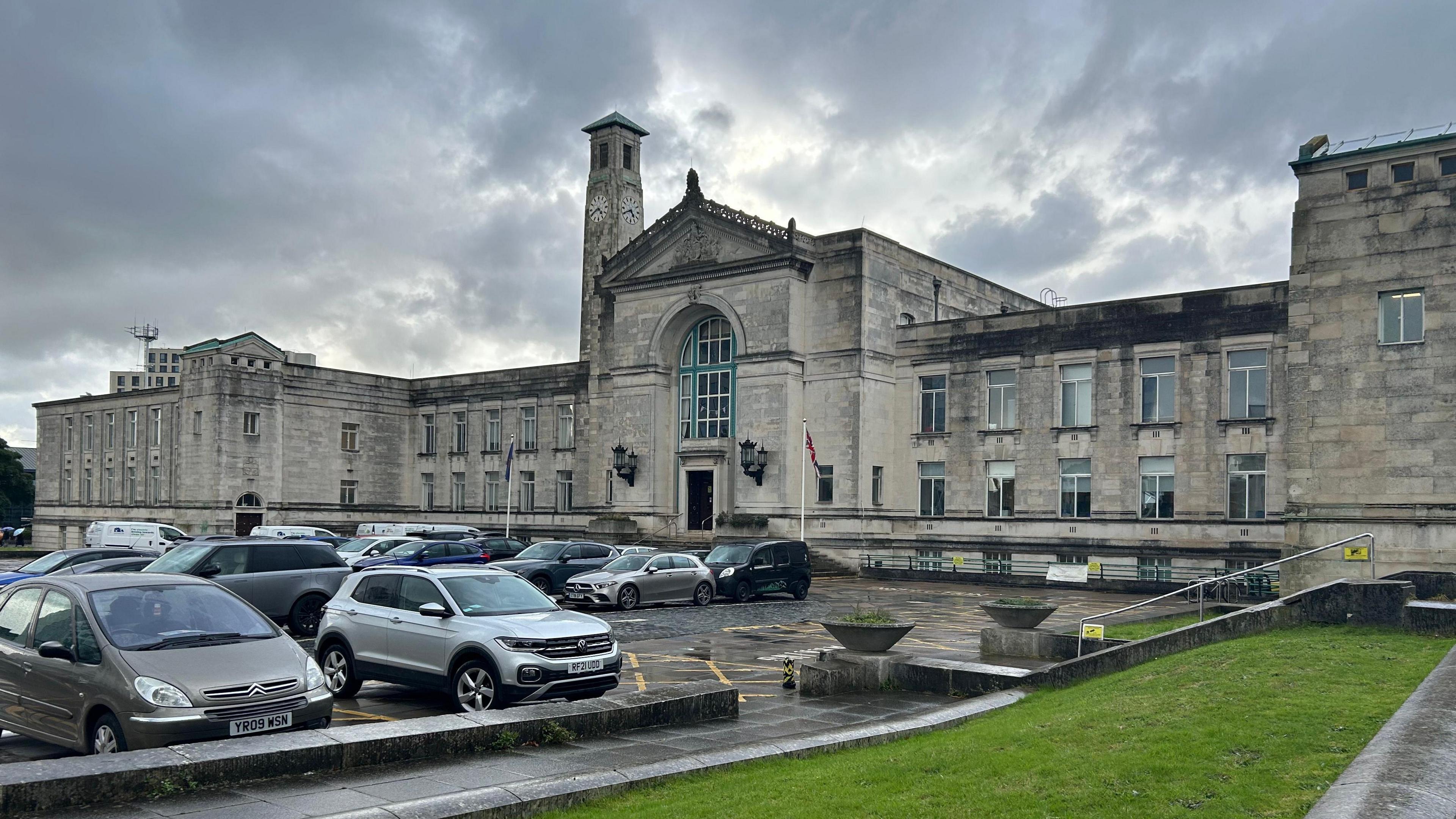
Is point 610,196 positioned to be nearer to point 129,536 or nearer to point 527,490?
point 527,490

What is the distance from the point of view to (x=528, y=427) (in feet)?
192

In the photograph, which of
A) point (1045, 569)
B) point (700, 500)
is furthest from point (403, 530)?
point (1045, 569)

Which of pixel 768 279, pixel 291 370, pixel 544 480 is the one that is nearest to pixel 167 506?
pixel 291 370

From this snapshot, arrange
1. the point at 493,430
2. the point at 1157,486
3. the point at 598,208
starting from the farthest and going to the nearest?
the point at 493,430 → the point at 598,208 → the point at 1157,486

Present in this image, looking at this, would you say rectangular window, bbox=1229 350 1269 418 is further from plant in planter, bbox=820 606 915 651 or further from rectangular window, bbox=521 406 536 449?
rectangular window, bbox=521 406 536 449

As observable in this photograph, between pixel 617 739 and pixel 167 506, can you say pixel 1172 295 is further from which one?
pixel 167 506

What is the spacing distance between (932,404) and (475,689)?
108ft

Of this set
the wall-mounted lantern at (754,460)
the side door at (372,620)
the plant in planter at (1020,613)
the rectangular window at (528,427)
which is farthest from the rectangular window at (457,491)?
the side door at (372,620)

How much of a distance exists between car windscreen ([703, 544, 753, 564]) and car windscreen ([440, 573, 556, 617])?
16198 mm

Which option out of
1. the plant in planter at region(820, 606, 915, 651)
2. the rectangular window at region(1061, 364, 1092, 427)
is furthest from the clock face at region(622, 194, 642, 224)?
the plant in planter at region(820, 606, 915, 651)

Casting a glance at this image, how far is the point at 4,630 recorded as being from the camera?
1126 centimetres

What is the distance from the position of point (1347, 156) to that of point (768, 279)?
22.5m

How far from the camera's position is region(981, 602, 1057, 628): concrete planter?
1870 centimetres

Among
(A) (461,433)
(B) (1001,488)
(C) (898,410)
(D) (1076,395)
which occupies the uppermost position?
(D) (1076,395)
